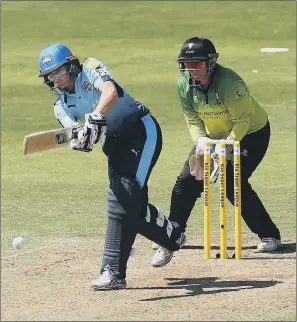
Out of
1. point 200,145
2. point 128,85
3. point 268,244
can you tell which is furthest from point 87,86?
point 128,85

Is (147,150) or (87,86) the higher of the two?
(87,86)

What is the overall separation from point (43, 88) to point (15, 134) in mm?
4963

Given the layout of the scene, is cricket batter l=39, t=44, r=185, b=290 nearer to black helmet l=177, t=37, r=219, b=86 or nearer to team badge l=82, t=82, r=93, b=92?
team badge l=82, t=82, r=93, b=92

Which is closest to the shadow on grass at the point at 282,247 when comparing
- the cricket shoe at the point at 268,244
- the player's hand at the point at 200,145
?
the cricket shoe at the point at 268,244

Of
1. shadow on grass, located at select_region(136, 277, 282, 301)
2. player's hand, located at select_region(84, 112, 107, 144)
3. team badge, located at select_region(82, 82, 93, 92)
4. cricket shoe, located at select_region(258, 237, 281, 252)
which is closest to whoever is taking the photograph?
player's hand, located at select_region(84, 112, 107, 144)

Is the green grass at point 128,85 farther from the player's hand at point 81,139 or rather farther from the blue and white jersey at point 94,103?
the player's hand at point 81,139

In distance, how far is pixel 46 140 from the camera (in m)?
7.41

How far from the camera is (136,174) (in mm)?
7691

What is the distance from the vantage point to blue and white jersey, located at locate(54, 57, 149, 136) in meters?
7.61

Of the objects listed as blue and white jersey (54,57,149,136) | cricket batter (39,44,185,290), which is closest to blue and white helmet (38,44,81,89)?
cricket batter (39,44,185,290)

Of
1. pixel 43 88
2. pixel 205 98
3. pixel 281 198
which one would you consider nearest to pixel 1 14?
pixel 43 88

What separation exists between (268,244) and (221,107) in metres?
1.26

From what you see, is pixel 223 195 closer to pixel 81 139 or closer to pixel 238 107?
pixel 238 107

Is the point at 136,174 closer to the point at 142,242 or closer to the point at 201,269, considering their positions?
the point at 201,269
